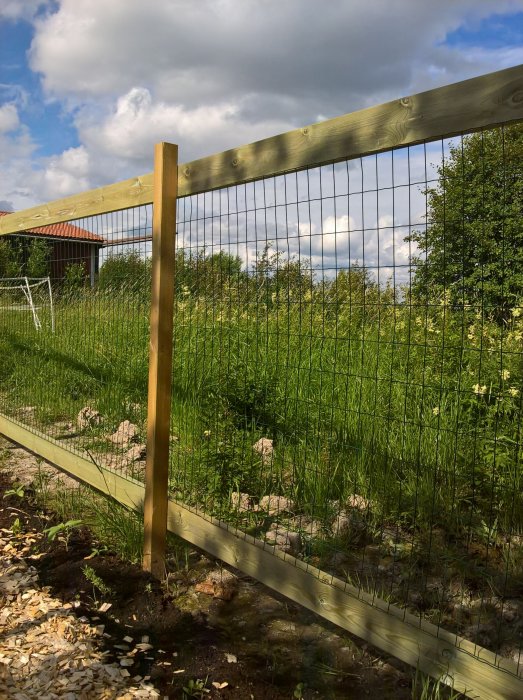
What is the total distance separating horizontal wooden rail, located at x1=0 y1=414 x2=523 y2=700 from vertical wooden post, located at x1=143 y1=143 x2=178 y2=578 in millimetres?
142

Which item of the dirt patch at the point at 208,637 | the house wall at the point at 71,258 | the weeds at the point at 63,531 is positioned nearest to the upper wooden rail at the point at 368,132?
the house wall at the point at 71,258

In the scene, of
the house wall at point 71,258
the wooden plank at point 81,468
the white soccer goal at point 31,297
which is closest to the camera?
the wooden plank at point 81,468

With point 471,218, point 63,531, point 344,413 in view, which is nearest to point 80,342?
Result: point 63,531

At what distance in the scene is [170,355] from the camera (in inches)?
128

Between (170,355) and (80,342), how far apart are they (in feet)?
7.19

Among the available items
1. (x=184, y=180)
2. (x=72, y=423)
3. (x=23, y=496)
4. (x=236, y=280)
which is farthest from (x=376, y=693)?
(x=72, y=423)

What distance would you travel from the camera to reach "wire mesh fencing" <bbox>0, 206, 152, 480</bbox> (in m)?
4.33

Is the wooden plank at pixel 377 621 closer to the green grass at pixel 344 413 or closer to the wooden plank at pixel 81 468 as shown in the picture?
the green grass at pixel 344 413

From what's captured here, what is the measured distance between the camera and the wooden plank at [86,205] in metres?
3.47

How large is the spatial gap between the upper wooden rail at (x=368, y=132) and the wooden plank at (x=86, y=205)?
14 millimetres

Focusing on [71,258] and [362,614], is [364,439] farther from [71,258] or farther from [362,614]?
[71,258]

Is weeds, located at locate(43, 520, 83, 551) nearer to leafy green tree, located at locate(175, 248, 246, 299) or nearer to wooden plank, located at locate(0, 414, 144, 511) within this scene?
wooden plank, located at locate(0, 414, 144, 511)

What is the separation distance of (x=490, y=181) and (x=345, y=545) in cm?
184

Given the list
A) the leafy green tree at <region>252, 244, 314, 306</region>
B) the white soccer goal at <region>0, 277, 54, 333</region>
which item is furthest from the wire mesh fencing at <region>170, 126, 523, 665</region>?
the white soccer goal at <region>0, 277, 54, 333</region>
